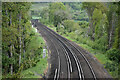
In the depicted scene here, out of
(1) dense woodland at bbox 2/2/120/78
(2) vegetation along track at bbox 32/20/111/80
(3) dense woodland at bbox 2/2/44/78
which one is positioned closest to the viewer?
(3) dense woodland at bbox 2/2/44/78

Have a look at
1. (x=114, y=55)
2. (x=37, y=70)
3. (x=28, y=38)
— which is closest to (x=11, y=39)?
(x=37, y=70)

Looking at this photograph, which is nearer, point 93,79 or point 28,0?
point 93,79

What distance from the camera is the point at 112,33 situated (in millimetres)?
22844

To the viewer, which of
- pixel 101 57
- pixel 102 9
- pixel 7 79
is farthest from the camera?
pixel 102 9

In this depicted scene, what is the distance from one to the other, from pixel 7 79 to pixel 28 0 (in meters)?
10.6

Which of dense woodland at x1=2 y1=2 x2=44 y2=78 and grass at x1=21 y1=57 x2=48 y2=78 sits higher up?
dense woodland at x1=2 y1=2 x2=44 y2=78

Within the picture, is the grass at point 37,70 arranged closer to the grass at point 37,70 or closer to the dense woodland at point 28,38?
the grass at point 37,70

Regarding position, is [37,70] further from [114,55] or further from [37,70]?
[114,55]

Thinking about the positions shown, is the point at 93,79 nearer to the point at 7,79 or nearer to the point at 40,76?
the point at 40,76

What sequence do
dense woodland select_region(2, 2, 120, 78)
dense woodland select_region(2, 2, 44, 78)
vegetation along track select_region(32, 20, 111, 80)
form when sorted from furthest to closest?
vegetation along track select_region(32, 20, 111, 80) → dense woodland select_region(2, 2, 120, 78) → dense woodland select_region(2, 2, 44, 78)

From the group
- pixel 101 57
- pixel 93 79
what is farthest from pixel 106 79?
pixel 101 57

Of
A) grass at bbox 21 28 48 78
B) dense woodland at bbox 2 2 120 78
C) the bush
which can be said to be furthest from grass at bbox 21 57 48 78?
the bush

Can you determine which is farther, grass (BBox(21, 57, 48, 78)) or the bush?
the bush

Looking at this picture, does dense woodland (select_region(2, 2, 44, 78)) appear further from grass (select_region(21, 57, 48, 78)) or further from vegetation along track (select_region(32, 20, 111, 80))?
vegetation along track (select_region(32, 20, 111, 80))
